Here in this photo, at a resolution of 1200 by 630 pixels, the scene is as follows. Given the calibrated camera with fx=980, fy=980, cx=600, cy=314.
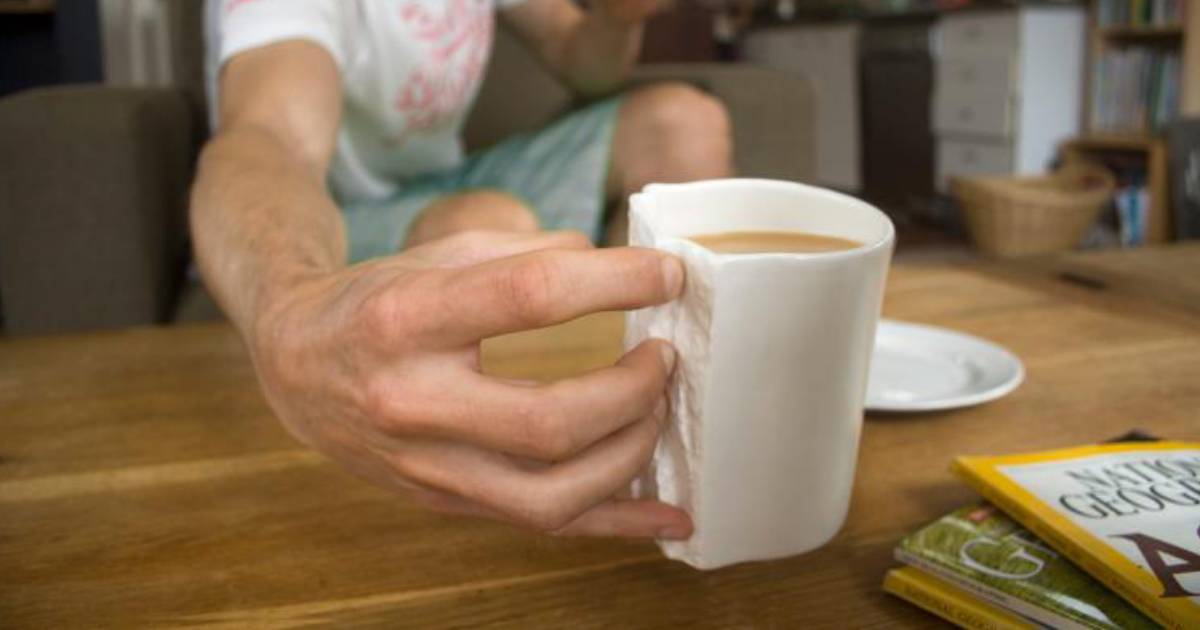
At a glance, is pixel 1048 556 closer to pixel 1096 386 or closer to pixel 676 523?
pixel 676 523

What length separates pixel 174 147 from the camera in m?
1.36

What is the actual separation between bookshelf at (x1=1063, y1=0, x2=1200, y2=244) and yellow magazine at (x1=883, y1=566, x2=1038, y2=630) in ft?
10.6

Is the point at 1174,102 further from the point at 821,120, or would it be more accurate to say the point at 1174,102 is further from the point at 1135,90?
the point at 821,120

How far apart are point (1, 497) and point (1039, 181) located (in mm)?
3290

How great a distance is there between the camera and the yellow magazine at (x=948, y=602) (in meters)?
0.33

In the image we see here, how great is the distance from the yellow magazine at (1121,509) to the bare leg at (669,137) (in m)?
0.88

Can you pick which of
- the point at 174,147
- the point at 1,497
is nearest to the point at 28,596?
the point at 1,497

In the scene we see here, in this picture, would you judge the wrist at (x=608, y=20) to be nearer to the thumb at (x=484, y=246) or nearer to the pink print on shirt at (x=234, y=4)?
the pink print on shirt at (x=234, y=4)

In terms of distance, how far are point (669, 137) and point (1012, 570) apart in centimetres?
100

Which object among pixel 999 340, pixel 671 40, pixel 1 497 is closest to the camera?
pixel 1 497

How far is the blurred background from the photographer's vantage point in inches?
47.6

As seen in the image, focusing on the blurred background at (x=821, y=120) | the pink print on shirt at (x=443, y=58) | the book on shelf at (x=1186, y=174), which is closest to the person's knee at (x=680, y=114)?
the pink print on shirt at (x=443, y=58)

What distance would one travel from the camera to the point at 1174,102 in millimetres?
3150

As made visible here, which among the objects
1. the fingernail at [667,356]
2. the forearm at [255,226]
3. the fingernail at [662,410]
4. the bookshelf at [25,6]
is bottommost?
the fingernail at [662,410]
